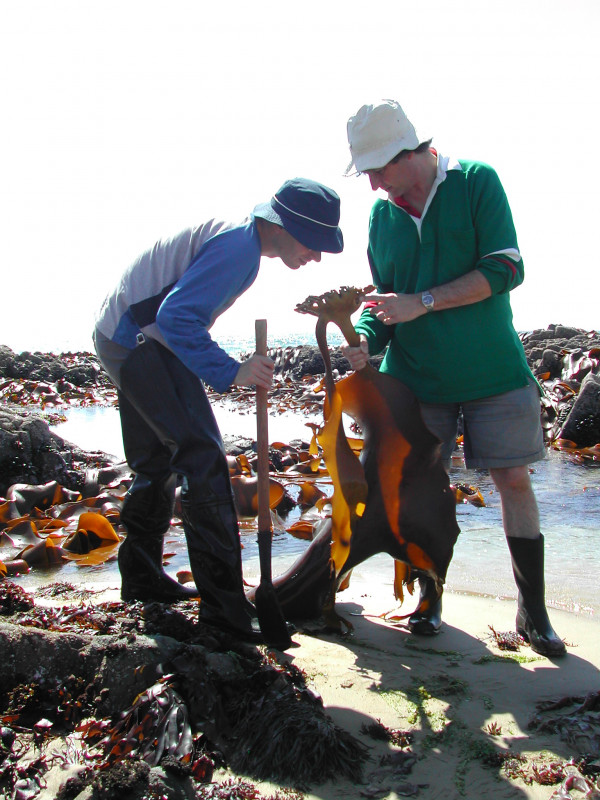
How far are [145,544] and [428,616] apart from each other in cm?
131

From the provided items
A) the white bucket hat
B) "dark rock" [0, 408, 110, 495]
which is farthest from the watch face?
"dark rock" [0, 408, 110, 495]

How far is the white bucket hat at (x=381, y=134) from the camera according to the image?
277 centimetres

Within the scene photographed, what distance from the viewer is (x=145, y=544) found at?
319cm

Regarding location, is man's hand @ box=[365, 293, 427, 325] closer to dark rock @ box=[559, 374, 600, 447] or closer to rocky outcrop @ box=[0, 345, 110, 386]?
dark rock @ box=[559, 374, 600, 447]

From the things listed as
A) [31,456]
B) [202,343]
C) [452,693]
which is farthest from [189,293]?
[31,456]

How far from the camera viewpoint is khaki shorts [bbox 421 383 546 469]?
2924 mm

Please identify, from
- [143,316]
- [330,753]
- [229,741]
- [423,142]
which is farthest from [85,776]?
[423,142]

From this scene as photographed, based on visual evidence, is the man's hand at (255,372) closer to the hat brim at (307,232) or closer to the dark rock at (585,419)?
the hat brim at (307,232)

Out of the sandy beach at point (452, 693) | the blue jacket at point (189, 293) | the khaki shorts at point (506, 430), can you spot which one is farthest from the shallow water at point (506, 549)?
the blue jacket at point (189, 293)

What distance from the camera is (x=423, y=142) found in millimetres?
2863

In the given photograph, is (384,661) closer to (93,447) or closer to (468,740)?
(468,740)

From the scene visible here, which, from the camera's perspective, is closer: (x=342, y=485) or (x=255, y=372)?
(x=255, y=372)

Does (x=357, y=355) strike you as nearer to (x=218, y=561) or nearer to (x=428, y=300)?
(x=428, y=300)

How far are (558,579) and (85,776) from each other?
9.18 ft
